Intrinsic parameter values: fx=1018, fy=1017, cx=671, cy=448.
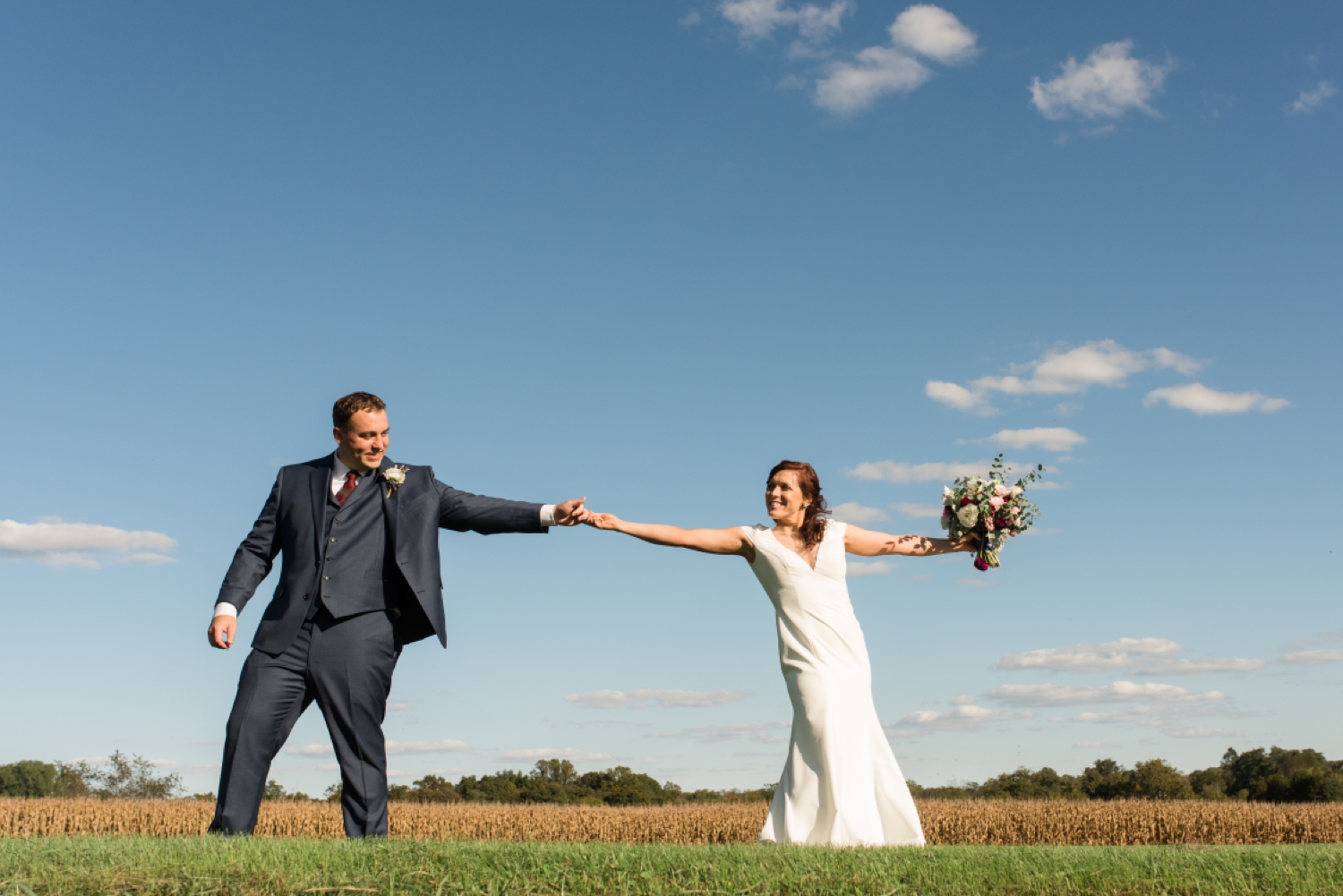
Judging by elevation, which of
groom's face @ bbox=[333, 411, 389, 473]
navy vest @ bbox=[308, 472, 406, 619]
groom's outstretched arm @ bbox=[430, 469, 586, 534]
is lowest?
navy vest @ bbox=[308, 472, 406, 619]

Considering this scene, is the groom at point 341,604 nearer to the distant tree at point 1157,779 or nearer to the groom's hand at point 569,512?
the groom's hand at point 569,512

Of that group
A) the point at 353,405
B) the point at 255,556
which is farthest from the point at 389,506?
the point at 255,556

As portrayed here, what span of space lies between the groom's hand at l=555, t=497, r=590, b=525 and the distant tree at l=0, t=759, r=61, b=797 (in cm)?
7266

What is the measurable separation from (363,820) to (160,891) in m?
2.07

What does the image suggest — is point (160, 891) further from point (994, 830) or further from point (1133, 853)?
point (994, 830)

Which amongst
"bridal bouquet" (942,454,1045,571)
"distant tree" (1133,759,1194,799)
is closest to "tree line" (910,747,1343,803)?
"distant tree" (1133,759,1194,799)

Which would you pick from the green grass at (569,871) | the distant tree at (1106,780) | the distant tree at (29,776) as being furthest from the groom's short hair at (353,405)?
the distant tree at (29,776)

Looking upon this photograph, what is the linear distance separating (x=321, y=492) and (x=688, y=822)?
89.2ft

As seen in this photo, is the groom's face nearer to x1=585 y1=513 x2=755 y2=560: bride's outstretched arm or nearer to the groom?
the groom

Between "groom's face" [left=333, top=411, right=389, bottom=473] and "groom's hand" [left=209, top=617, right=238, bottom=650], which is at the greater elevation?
"groom's face" [left=333, top=411, right=389, bottom=473]

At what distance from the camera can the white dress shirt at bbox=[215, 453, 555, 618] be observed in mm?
7441

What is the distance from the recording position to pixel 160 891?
5.14m

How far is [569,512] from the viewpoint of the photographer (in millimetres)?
8008

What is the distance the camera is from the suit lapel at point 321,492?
7.48 meters
